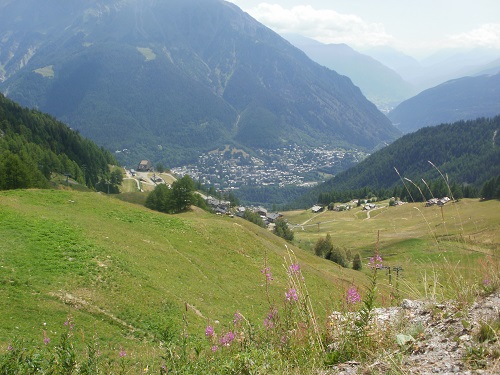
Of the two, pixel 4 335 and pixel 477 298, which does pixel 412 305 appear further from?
pixel 4 335

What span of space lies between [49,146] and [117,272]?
13776 cm

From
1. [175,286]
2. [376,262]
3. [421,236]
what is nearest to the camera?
[376,262]

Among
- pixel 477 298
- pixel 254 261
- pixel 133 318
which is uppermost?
pixel 477 298

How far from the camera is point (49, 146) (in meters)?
142

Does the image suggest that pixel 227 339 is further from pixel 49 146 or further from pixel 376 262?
pixel 49 146

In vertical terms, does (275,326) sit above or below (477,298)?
below

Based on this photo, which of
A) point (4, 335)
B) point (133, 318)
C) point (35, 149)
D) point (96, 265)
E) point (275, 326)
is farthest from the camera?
point (35, 149)

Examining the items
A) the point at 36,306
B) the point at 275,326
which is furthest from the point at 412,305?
the point at 36,306

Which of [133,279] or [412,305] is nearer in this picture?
[412,305]

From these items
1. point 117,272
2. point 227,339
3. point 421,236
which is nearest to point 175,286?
point 117,272

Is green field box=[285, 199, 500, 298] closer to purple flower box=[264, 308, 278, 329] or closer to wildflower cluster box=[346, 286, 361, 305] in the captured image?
wildflower cluster box=[346, 286, 361, 305]

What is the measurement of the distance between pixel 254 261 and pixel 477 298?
3285 centimetres

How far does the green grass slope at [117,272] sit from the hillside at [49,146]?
Answer: 73565mm

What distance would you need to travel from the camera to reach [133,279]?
24016mm
